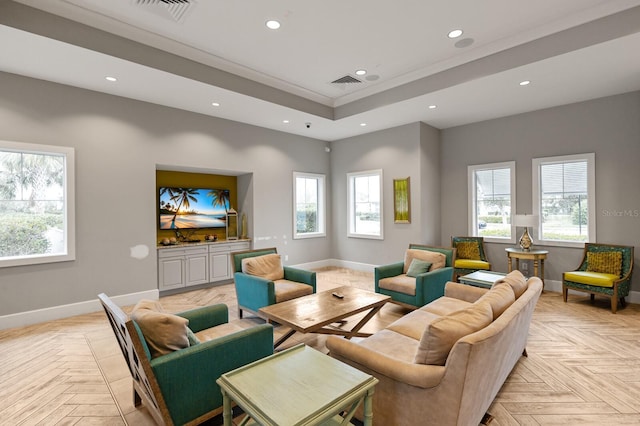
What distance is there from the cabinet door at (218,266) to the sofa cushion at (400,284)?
3071mm

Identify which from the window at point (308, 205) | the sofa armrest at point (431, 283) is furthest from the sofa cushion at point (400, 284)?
the window at point (308, 205)

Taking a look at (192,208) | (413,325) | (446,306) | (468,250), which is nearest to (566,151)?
(468,250)

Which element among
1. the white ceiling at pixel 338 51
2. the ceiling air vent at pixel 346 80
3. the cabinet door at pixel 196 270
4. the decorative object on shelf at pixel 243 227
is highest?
the ceiling air vent at pixel 346 80

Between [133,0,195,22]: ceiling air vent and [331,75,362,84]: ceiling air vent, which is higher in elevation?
[331,75,362,84]: ceiling air vent

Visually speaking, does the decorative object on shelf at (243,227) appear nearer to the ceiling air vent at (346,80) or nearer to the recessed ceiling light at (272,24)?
the ceiling air vent at (346,80)

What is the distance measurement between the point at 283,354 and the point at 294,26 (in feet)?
11.0

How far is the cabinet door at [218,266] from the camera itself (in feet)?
18.9

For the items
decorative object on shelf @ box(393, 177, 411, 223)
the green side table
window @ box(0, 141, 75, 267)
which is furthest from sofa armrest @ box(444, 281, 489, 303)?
window @ box(0, 141, 75, 267)

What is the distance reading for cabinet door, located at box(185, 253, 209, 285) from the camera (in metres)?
5.47

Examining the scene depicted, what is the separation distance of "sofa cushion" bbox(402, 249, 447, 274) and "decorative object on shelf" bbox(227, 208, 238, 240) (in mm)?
3506

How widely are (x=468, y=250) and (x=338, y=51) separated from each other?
13.8 feet

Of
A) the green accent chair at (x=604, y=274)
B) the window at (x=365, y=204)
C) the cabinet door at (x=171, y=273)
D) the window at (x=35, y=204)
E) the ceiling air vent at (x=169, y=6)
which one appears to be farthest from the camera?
the window at (x=365, y=204)

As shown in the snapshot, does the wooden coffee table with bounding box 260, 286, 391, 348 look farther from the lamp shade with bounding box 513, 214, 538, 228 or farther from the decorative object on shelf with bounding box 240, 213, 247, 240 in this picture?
the decorative object on shelf with bounding box 240, 213, 247, 240

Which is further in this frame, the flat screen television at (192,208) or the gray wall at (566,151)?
the flat screen television at (192,208)
